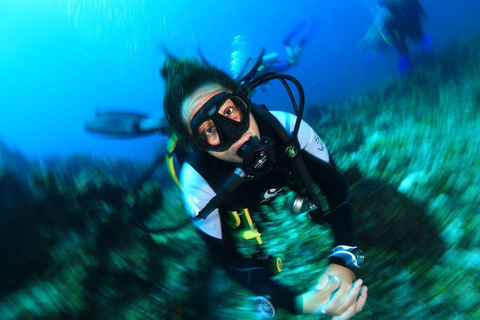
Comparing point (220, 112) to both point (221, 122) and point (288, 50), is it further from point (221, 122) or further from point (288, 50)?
point (288, 50)

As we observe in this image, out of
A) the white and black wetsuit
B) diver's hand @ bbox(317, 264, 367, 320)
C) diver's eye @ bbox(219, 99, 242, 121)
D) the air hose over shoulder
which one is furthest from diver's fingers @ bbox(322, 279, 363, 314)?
diver's eye @ bbox(219, 99, 242, 121)

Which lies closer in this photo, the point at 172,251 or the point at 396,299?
the point at 396,299

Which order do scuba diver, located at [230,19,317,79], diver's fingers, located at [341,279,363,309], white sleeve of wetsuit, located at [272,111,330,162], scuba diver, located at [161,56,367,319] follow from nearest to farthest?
diver's fingers, located at [341,279,363,309], scuba diver, located at [161,56,367,319], white sleeve of wetsuit, located at [272,111,330,162], scuba diver, located at [230,19,317,79]

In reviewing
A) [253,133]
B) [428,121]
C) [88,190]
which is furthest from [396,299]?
[88,190]

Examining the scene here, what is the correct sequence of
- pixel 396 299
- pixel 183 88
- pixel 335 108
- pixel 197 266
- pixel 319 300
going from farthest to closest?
pixel 335 108, pixel 197 266, pixel 183 88, pixel 396 299, pixel 319 300

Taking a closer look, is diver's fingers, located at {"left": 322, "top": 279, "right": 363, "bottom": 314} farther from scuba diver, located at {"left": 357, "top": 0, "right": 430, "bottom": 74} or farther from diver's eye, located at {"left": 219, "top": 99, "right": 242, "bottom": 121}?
scuba diver, located at {"left": 357, "top": 0, "right": 430, "bottom": 74}

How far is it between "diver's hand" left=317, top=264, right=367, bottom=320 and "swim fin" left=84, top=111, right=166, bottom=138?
6.11 feet

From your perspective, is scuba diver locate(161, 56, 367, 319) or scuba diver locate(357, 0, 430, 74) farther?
scuba diver locate(357, 0, 430, 74)

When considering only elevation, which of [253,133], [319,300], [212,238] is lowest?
[319,300]

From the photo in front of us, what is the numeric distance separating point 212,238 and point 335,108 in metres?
4.86

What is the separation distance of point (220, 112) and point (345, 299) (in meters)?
1.19

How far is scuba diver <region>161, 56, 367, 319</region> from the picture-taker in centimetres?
176

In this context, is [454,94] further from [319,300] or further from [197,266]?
[197,266]

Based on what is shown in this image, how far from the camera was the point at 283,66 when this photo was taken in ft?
13.8
